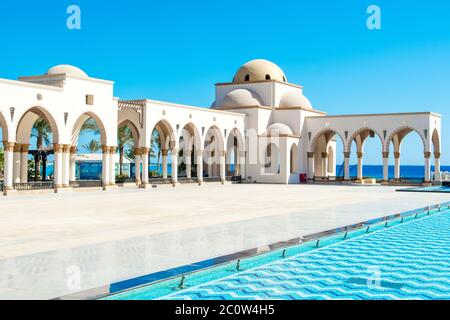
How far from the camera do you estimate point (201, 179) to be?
3531 cm

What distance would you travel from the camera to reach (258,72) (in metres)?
43.7

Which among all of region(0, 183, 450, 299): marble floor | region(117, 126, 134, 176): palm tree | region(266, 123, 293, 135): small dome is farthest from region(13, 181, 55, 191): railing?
region(266, 123, 293, 135): small dome

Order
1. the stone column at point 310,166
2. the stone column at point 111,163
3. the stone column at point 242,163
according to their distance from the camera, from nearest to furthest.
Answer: the stone column at point 111,163 < the stone column at point 242,163 < the stone column at point 310,166

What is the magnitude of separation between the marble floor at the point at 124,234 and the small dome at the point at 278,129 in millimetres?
21322

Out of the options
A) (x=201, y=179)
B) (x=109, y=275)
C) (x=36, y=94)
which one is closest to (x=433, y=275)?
(x=109, y=275)

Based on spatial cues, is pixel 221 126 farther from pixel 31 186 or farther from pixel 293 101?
pixel 31 186

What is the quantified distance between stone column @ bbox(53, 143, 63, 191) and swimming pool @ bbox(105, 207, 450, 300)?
698 inches

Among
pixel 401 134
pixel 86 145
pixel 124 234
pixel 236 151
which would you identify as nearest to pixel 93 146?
pixel 86 145

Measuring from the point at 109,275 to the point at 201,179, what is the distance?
1119 inches

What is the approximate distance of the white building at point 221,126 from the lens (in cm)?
2550

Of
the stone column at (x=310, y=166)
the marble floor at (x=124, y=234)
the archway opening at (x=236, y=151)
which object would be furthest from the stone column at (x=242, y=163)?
the marble floor at (x=124, y=234)

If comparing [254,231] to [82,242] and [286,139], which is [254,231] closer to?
[82,242]

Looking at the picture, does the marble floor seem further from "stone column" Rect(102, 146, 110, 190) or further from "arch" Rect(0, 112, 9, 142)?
"stone column" Rect(102, 146, 110, 190)

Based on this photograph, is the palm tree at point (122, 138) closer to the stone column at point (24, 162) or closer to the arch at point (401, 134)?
the stone column at point (24, 162)
